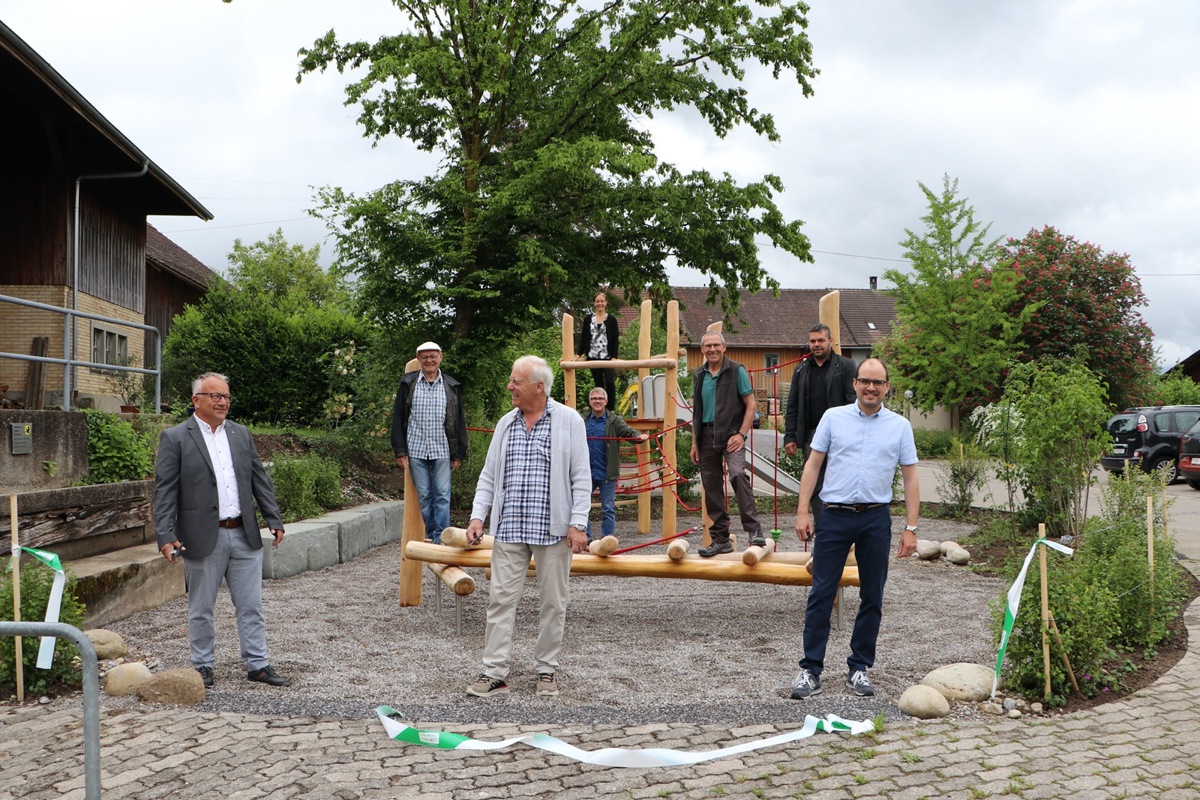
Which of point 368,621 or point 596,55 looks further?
point 596,55

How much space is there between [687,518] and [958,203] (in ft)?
77.4

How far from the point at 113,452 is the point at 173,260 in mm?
23277

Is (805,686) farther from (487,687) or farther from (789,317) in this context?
(789,317)

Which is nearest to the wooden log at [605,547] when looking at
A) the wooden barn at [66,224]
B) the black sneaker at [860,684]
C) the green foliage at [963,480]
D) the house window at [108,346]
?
the black sneaker at [860,684]

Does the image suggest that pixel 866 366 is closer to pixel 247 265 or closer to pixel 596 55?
pixel 596 55

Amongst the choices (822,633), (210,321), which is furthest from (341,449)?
(822,633)

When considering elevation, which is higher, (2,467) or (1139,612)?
(2,467)

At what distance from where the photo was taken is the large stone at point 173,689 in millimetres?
5523

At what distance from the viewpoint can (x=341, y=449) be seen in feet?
50.3

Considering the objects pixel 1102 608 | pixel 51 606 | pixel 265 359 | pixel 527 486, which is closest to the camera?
pixel 51 606

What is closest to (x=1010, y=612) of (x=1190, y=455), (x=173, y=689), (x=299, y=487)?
(x=173, y=689)

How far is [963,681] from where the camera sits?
5.51 m

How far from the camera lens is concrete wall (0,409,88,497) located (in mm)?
8305

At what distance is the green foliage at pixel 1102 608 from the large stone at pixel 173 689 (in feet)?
14.6
